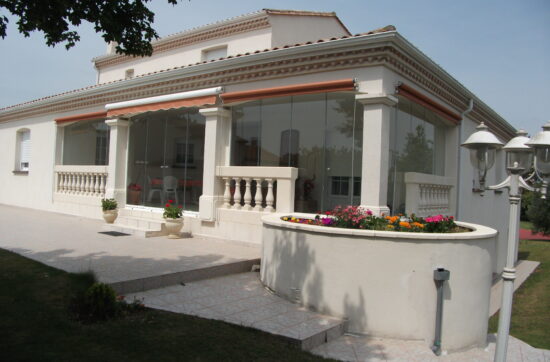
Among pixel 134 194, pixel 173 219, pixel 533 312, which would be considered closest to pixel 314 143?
pixel 173 219

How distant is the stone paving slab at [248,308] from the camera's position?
16.1 ft

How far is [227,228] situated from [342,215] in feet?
12.6

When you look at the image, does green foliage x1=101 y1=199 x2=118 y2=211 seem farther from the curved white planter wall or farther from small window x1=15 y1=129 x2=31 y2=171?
small window x1=15 y1=129 x2=31 y2=171

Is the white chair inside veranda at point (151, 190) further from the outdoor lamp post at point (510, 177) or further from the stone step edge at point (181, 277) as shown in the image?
the outdoor lamp post at point (510, 177)

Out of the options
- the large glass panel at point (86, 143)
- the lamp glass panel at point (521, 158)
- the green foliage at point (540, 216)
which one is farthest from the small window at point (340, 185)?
the green foliage at point (540, 216)

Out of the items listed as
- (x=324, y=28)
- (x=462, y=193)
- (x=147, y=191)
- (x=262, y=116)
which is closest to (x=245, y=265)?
(x=262, y=116)

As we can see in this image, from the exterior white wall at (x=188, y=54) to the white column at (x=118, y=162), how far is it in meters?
4.97

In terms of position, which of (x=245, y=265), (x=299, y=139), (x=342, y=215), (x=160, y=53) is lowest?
(x=245, y=265)

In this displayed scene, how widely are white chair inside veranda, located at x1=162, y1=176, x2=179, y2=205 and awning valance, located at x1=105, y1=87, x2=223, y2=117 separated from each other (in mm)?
1876

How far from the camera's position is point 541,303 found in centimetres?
1146

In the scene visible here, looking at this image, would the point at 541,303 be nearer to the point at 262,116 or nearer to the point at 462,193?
the point at 462,193

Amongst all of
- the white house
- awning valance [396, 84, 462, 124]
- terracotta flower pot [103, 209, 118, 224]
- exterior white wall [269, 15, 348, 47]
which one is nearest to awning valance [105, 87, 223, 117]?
the white house

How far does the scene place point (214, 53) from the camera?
15.9 meters

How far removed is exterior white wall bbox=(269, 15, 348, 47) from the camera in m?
14.2
